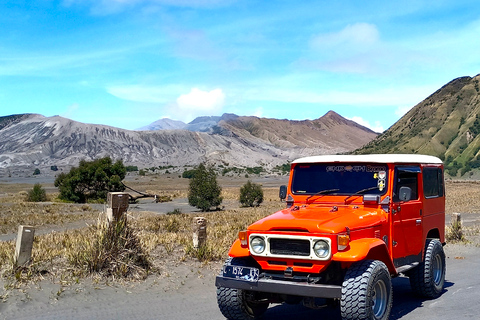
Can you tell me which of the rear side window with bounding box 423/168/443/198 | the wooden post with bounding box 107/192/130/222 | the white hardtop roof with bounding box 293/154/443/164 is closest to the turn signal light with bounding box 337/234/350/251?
the white hardtop roof with bounding box 293/154/443/164

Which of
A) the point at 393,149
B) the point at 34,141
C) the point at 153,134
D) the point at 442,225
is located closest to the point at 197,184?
the point at 442,225

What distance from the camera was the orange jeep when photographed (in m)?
6.76

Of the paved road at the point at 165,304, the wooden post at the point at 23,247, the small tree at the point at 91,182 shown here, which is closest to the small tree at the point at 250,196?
the small tree at the point at 91,182

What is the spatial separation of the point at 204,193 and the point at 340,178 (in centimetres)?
3557

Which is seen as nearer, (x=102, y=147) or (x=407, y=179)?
(x=407, y=179)

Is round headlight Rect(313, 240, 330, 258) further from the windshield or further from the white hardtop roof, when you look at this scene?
the white hardtop roof

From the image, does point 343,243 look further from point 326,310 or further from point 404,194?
point 326,310

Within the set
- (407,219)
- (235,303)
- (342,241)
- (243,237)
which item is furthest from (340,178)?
(235,303)

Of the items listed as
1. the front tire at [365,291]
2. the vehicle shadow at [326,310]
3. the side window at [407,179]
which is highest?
the side window at [407,179]

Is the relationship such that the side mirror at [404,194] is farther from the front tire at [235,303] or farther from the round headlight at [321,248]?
the front tire at [235,303]

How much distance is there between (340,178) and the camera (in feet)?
27.9

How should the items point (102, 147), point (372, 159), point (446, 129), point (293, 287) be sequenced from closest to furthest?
point (293, 287)
point (372, 159)
point (446, 129)
point (102, 147)

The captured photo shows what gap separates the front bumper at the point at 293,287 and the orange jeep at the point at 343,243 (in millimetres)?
13

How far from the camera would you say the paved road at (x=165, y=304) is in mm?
8023
